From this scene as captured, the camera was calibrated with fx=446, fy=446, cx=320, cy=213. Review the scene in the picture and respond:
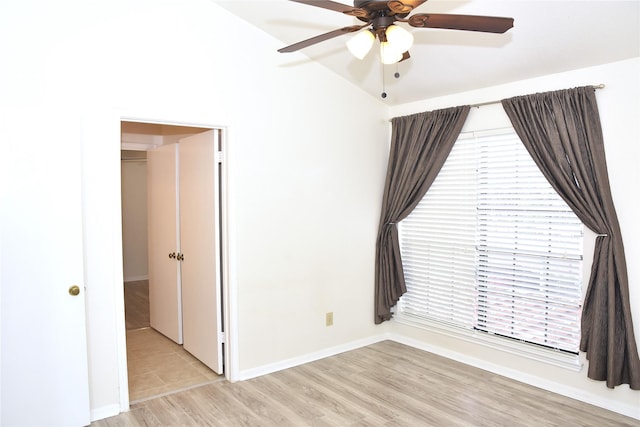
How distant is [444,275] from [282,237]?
162cm

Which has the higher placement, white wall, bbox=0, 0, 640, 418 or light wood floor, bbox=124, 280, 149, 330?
white wall, bbox=0, 0, 640, 418

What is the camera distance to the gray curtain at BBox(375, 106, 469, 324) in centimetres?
416

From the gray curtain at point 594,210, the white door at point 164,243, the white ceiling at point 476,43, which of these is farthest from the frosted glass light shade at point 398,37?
the white door at point 164,243

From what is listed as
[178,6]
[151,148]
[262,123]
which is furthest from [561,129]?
[151,148]

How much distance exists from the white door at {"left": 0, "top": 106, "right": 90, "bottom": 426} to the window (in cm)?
304

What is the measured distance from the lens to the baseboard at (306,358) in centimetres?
379

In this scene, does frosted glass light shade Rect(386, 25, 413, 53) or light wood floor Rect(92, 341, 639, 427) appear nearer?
frosted glass light shade Rect(386, 25, 413, 53)

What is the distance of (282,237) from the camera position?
156 inches

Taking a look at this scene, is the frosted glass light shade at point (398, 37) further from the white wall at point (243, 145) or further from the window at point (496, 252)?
the window at point (496, 252)

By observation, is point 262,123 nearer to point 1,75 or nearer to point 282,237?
point 282,237

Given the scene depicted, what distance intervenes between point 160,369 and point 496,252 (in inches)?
123

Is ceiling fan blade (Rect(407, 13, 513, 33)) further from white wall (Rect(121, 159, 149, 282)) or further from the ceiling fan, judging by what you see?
white wall (Rect(121, 159, 149, 282))

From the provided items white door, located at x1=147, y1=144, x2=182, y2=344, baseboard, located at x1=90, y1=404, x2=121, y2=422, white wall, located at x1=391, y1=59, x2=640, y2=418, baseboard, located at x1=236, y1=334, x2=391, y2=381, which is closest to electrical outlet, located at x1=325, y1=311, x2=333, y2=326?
baseboard, located at x1=236, y1=334, x2=391, y2=381

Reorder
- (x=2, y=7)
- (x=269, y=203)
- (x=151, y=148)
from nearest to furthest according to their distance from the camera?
(x=2, y=7) < (x=269, y=203) < (x=151, y=148)
